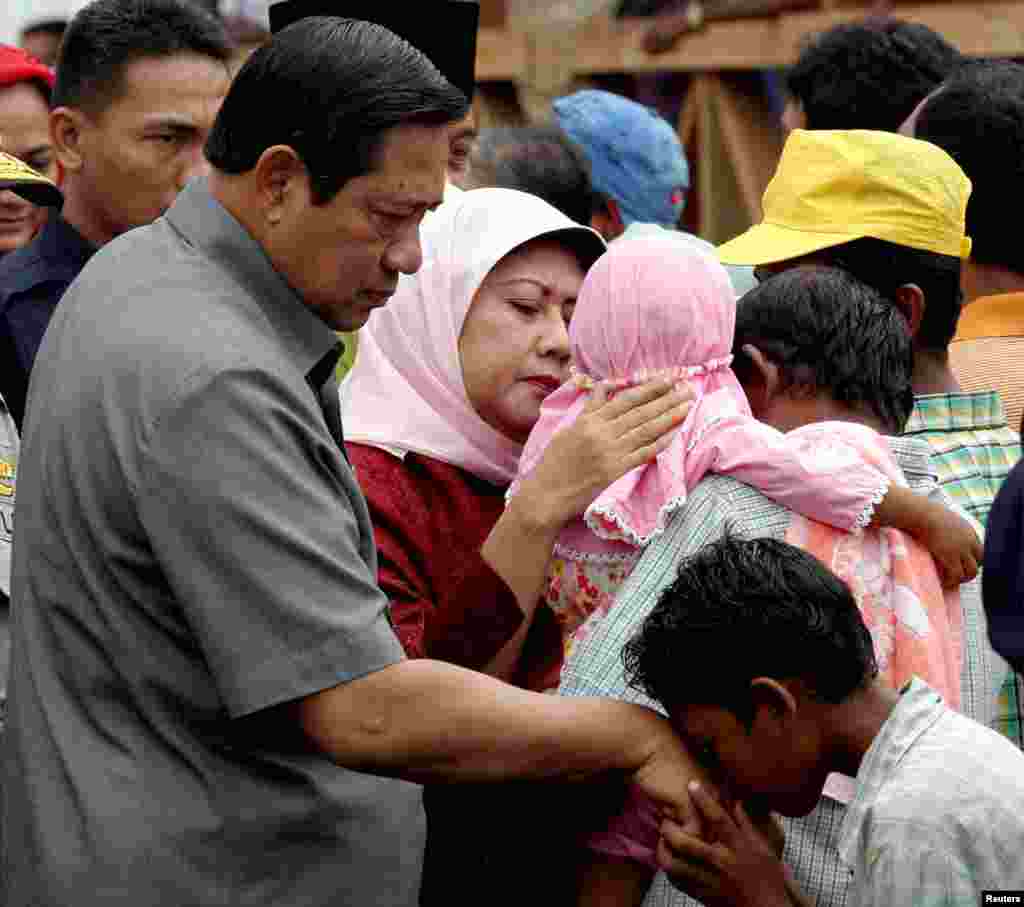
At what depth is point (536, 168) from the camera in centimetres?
457

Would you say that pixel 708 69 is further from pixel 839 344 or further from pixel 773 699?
pixel 773 699

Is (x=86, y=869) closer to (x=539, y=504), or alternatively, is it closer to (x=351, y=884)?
(x=351, y=884)

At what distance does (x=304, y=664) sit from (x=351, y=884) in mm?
384

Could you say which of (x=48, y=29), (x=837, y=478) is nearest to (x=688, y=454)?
(x=837, y=478)

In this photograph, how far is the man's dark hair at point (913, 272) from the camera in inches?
131

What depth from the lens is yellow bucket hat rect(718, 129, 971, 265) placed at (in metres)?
3.43

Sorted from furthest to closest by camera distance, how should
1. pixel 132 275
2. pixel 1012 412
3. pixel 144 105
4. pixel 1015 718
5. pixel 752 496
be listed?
pixel 144 105, pixel 1012 412, pixel 1015 718, pixel 752 496, pixel 132 275

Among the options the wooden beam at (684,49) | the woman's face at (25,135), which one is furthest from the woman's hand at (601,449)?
the wooden beam at (684,49)

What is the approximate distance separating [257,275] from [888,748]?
1064 millimetres

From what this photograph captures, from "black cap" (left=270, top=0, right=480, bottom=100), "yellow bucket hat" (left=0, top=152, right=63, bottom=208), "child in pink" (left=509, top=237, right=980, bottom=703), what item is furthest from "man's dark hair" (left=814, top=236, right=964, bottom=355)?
"yellow bucket hat" (left=0, top=152, right=63, bottom=208)

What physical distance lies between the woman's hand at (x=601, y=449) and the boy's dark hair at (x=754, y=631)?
298 millimetres

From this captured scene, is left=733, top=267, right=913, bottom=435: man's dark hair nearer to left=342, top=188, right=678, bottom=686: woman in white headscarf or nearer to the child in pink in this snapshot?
the child in pink

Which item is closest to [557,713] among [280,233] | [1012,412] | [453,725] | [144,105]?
[453,725]

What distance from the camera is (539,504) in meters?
2.78
